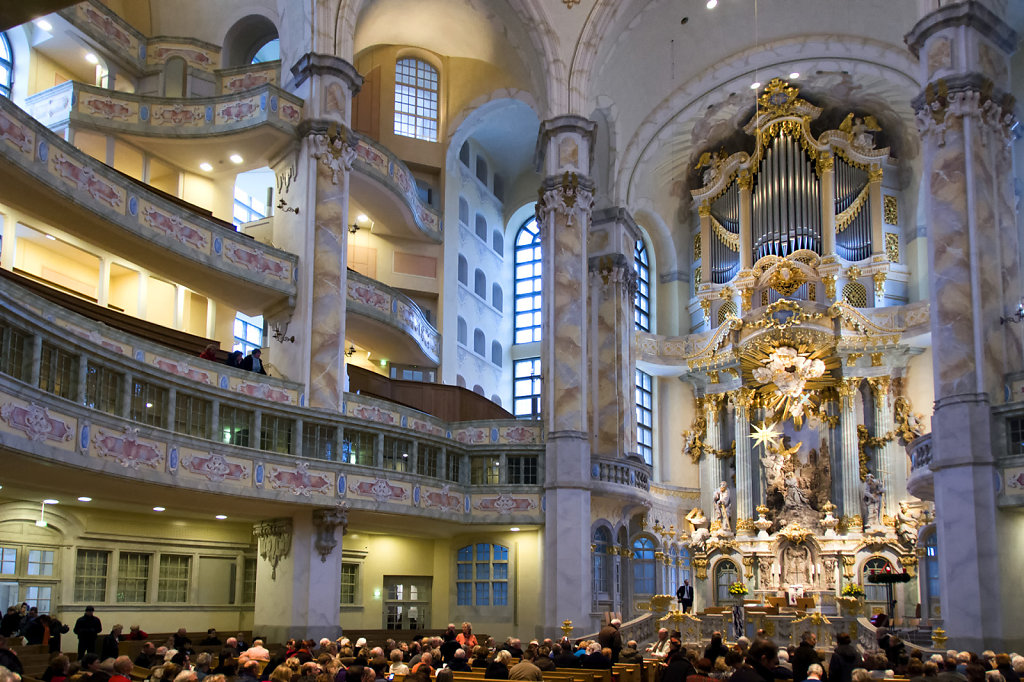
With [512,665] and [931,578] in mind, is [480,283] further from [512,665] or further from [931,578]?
[512,665]

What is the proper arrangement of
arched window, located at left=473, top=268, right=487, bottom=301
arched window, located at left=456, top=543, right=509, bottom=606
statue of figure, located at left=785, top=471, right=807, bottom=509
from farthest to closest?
arched window, located at left=473, top=268, right=487, bottom=301 < statue of figure, located at left=785, top=471, right=807, bottom=509 < arched window, located at left=456, top=543, right=509, bottom=606

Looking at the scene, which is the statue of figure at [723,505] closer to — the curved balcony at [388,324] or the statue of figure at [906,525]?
the statue of figure at [906,525]

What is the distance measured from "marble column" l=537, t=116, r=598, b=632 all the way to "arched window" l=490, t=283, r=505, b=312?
8180 mm

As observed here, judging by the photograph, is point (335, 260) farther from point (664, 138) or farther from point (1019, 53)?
point (1019, 53)

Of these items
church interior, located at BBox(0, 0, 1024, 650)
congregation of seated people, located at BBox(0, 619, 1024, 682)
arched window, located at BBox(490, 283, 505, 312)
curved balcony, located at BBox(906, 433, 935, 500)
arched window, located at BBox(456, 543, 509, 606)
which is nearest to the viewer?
congregation of seated people, located at BBox(0, 619, 1024, 682)

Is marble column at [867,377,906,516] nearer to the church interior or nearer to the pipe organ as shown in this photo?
the church interior

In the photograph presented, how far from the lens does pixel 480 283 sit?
36219 mm

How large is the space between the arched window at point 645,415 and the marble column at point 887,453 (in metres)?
7.62

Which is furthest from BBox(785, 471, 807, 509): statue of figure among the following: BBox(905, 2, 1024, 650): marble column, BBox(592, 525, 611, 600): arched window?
BBox(905, 2, 1024, 650): marble column

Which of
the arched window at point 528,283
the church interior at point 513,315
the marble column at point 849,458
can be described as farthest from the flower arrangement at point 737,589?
the arched window at point 528,283

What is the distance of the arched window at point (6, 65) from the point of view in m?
25.2

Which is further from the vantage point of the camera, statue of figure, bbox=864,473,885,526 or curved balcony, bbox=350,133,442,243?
statue of figure, bbox=864,473,885,526

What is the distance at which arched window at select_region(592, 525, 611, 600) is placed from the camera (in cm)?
2878

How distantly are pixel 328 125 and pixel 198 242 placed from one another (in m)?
4.56
